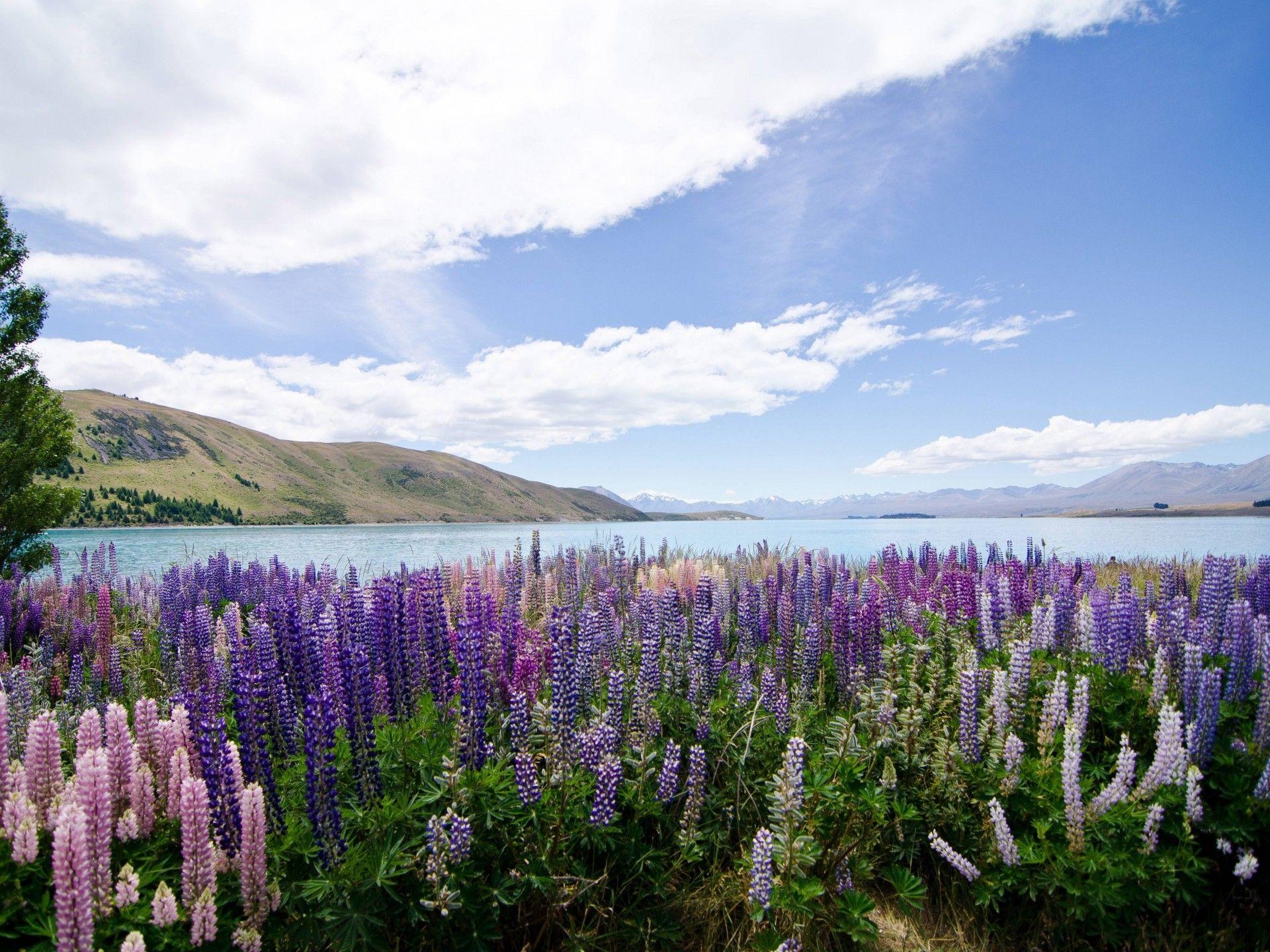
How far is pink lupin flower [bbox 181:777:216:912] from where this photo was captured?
2934 mm

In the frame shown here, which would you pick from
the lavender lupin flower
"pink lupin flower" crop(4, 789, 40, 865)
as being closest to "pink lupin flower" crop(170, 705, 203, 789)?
"pink lupin flower" crop(4, 789, 40, 865)

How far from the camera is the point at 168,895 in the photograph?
9.12ft

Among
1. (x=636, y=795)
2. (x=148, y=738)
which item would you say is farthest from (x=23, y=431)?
(x=636, y=795)

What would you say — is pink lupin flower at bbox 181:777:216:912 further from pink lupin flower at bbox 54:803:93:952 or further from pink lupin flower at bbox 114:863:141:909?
pink lupin flower at bbox 54:803:93:952

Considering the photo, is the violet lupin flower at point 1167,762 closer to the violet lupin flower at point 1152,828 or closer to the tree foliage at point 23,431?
the violet lupin flower at point 1152,828

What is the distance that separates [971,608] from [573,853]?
21.1ft

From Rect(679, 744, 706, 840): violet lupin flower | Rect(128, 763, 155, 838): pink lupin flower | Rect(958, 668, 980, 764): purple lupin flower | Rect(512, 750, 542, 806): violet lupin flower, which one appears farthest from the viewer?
Rect(958, 668, 980, 764): purple lupin flower

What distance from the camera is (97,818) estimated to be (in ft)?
9.45

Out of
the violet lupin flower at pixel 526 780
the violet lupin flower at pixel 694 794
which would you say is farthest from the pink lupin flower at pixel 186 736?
the violet lupin flower at pixel 694 794

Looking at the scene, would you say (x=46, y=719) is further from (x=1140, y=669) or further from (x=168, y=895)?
(x=1140, y=669)

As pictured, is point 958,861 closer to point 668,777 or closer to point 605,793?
point 668,777

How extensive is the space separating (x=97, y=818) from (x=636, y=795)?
9.82 ft

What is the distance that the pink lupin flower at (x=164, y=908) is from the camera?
2773mm

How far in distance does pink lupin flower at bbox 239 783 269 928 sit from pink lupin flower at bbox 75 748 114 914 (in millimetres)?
535
